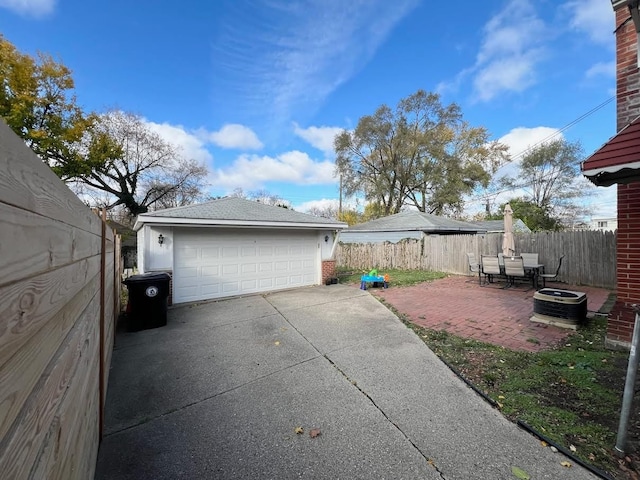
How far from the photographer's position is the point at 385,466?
7.11 feet

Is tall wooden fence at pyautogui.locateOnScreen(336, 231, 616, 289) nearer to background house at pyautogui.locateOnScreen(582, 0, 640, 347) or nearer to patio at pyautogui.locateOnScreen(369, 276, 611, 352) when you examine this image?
Answer: patio at pyautogui.locateOnScreen(369, 276, 611, 352)

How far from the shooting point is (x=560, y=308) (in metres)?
5.04

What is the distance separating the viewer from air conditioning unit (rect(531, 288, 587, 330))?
4.94 meters

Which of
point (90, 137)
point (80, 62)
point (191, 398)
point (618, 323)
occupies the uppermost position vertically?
point (80, 62)

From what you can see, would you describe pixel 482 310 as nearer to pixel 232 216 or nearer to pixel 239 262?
pixel 239 262

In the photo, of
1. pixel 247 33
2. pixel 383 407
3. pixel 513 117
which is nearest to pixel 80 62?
A: pixel 247 33

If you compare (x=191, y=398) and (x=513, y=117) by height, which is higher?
Result: (x=513, y=117)

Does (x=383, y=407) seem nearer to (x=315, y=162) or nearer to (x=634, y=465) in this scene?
(x=634, y=465)

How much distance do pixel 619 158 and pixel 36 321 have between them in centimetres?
450

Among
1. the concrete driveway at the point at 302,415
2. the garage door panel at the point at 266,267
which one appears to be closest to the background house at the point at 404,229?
the garage door panel at the point at 266,267

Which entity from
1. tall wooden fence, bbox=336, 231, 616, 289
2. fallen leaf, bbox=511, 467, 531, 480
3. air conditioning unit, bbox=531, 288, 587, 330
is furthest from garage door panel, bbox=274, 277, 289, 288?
fallen leaf, bbox=511, 467, 531, 480

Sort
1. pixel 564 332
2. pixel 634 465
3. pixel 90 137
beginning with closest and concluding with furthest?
pixel 634 465 < pixel 564 332 < pixel 90 137

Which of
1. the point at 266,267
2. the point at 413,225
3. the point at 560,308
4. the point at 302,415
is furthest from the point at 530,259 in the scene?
the point at 302,415

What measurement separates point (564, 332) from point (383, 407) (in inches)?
161
